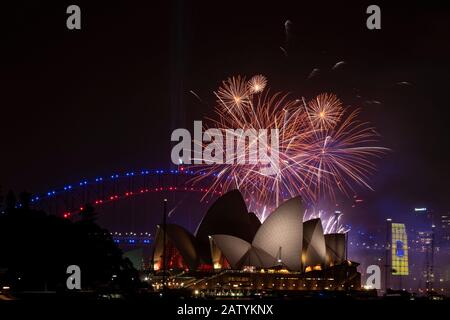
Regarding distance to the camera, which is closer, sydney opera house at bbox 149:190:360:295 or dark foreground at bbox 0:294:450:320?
dark foreground at bbox 0:294:450:320
